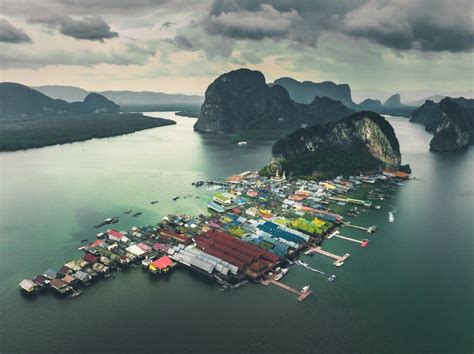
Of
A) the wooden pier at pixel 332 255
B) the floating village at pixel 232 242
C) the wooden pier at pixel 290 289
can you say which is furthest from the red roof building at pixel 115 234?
the wooden pier at pixel 332 255

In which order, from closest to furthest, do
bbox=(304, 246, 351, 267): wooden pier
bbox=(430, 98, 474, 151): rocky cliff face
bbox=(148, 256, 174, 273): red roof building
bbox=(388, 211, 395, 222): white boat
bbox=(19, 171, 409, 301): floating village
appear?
bbox=(19, 171, 409, 301): floating village
bbox=(148, 256, 174, 273): red roof building
bbox=(304, 246, 351, 267): wooden pier
bbox=(388, 211, 395, 222): white boat
bbox=(430, 98, 474, 151): rocky cliff face

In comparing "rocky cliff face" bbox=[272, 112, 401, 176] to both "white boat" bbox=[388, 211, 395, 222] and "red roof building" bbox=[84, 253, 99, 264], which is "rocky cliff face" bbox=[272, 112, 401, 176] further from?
"red roof building" bbox=[84, 253, 99, 264]

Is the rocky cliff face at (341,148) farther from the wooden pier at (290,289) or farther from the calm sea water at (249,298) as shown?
the wooden pier at (290,289)

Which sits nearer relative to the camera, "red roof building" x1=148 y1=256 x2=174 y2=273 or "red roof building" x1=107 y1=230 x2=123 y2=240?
"red roof building" x1=148 y1=256 x2=174 y2=273

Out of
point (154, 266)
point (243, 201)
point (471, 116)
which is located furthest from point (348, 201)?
point (471, 116)

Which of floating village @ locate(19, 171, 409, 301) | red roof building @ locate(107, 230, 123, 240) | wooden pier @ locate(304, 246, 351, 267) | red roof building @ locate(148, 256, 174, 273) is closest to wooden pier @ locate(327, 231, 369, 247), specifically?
floating village @ locate(19, 171, 409, 301)

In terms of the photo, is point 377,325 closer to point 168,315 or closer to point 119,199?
point 168,315
